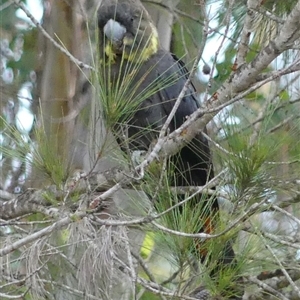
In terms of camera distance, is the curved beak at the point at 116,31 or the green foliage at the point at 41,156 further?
the curved beak at the point at 116,31

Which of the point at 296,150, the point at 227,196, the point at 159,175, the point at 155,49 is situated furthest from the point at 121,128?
the point at 155,49

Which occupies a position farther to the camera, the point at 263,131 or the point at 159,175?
the point at 159,175

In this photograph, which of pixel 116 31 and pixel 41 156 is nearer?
pixel 41 156

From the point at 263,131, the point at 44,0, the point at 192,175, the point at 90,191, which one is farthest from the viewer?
the point at 44,0

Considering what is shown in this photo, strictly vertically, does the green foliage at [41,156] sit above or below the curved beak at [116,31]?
below

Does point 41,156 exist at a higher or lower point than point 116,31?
lower

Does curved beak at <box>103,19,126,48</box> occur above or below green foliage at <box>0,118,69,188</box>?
above

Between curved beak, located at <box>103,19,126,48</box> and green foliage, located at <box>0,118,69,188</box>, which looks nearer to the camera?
green foliage, located at <box>0,118,69,188</box>

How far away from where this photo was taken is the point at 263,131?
1.13 meters

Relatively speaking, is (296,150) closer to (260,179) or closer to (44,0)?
(260,179)

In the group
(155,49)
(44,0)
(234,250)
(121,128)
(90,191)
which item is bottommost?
(234,250)

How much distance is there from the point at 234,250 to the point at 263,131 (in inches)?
11.2

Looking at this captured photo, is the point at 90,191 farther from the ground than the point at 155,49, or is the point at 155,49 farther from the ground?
the point at 155,49

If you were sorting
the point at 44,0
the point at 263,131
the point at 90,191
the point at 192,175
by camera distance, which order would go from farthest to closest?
the point at 44,0, the point at 192,175, the point at 90,191, the point at 263,131
